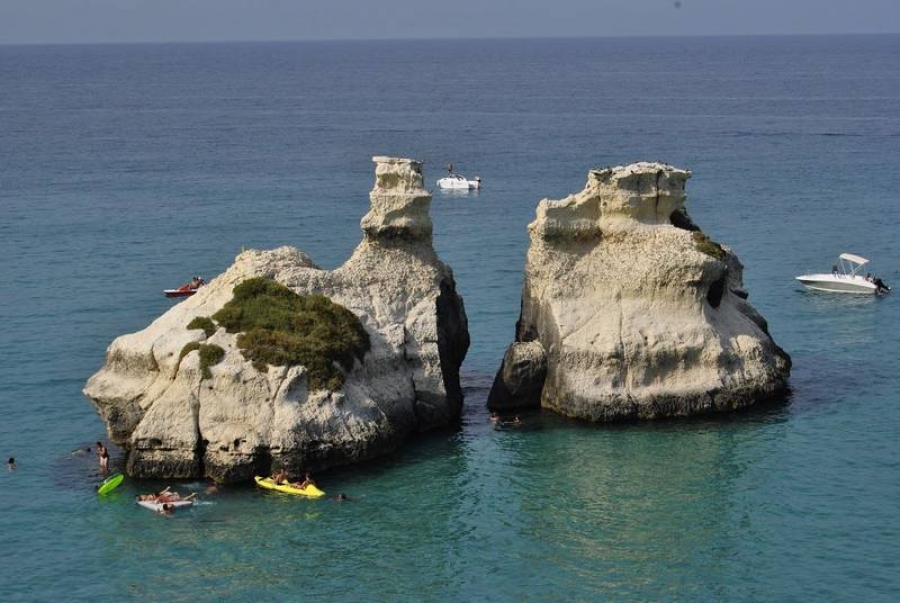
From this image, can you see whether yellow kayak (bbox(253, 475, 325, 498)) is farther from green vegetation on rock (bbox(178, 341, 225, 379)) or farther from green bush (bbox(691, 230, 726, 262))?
green bush (bbox(691, 230, 726, 262))

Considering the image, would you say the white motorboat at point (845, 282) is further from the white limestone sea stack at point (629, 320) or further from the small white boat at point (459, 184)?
the small white boat at point (459, 184)

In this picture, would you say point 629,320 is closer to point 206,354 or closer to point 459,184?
point 206,354

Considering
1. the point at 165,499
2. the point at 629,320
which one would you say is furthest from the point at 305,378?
the point at 629,320

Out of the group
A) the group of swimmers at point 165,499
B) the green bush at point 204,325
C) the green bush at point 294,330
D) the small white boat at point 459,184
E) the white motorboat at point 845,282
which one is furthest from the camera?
the small white boat at point 459,184

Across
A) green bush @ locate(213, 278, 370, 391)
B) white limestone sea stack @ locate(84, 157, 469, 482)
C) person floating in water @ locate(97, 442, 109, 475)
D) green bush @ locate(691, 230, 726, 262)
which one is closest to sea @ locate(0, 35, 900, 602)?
person floating in water @ locate(97, 442, 109, 475)

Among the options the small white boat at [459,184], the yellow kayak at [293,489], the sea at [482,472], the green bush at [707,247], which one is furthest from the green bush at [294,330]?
the small white boat at [459,184]
